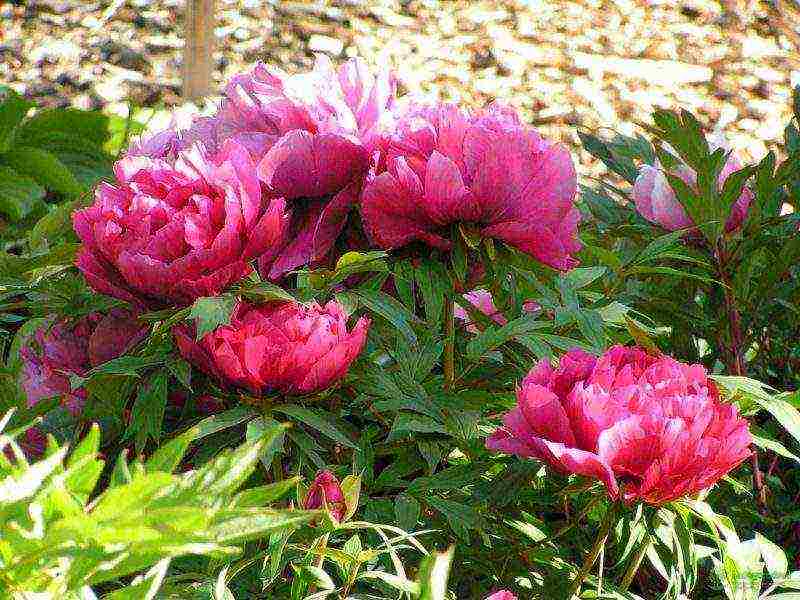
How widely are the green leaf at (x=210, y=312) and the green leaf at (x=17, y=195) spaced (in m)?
1.92

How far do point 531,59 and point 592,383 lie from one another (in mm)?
4117

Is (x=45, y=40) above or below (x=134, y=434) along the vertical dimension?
below

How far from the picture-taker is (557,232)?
934 mm

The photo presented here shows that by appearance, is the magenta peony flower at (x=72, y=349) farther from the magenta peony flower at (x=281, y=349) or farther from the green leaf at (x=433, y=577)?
the green leaf at (x=433, y=577)

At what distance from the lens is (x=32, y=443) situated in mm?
1062

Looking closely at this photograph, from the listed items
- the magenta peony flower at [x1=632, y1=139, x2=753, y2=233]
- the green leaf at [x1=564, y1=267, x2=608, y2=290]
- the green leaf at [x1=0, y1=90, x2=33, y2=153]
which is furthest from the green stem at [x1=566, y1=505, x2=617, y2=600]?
the green leaf at [x1=0, y1=90, x2=33, y2=153]

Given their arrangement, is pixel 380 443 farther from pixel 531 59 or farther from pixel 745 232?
pixel 531 59

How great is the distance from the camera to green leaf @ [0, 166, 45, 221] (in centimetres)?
262

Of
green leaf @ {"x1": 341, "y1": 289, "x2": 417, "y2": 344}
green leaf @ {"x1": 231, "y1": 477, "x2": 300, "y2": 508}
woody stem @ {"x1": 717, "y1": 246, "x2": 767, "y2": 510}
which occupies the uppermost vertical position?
green leaf @ {"x1": 231, "y1": 477, "x2": 300, "y2": 508}

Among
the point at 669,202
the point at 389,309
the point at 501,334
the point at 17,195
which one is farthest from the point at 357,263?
the point at 17,195

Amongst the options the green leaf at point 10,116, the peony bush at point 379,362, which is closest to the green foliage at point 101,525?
the peony bush at point 379,362

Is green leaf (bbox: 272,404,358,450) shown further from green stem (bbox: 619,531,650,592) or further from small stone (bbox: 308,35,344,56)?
small stone (bbox: 308,35,344,56)

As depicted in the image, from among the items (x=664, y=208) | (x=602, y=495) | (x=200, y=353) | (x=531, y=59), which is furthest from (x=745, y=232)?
(x=531, y=59)

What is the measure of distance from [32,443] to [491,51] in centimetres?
397
